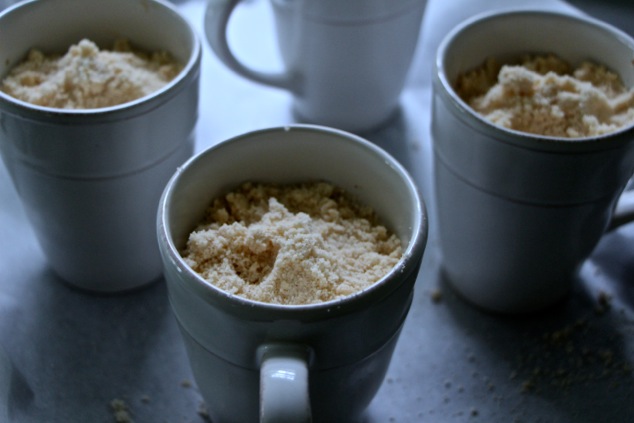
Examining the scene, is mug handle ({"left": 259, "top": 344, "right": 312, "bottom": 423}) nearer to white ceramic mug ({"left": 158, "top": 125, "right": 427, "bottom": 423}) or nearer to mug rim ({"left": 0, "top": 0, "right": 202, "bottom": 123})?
white ceramic mug ({"left": 158, "top": 125, "right": 427, "bottom": 423})

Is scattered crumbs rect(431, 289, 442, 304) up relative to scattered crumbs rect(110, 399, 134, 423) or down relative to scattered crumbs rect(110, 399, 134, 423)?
up

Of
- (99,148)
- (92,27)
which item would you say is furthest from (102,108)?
(92,27)

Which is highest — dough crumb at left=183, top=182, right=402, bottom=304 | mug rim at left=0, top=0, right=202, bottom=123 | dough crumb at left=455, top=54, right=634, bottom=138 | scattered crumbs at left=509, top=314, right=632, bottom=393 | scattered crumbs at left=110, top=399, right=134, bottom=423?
dough crumb at left=455, top=54, right=634, bottom=138

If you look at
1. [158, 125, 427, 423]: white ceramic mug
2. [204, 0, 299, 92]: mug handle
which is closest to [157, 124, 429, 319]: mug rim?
[158, 125, 427, 423]: white ceramic mug

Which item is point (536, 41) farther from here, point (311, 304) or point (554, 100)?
point (311, 304)

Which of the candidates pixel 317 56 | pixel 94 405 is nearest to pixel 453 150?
pixel 317 56
